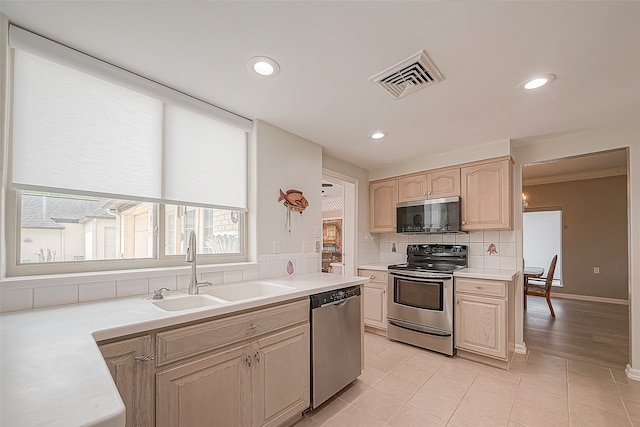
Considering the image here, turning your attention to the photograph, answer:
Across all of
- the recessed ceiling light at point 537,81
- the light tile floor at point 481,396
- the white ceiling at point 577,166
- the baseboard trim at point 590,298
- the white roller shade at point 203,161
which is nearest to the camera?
the recessed ceiling light at point 537,81

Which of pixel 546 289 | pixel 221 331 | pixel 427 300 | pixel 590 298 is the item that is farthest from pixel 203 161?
pixel 590 298

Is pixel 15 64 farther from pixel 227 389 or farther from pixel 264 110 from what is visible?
pixel 227 389

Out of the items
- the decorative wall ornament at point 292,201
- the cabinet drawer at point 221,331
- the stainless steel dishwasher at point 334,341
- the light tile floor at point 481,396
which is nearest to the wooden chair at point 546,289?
the light tile floor at point 481,396

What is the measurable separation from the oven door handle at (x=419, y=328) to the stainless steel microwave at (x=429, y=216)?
1.10 metres

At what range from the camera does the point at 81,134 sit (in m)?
1.61

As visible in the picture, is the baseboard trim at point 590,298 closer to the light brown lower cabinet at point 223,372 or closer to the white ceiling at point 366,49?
the white ceiling at point 366,49

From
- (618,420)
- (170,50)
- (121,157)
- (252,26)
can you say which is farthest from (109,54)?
(618,420)

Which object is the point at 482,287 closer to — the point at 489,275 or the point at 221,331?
the point at 489,275

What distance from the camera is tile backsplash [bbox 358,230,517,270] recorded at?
3135mm

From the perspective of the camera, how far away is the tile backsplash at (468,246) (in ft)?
10.3

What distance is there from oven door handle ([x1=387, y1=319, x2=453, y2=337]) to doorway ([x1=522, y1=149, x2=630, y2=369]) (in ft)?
5.88

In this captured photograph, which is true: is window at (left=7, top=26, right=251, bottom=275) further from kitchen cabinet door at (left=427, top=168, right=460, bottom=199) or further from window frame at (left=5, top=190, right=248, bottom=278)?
kitchen cabinet door at (left=427, top=168, right=460, bottom=199)

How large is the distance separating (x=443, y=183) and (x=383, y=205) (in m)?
0.87

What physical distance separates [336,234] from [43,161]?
5.83 meters
